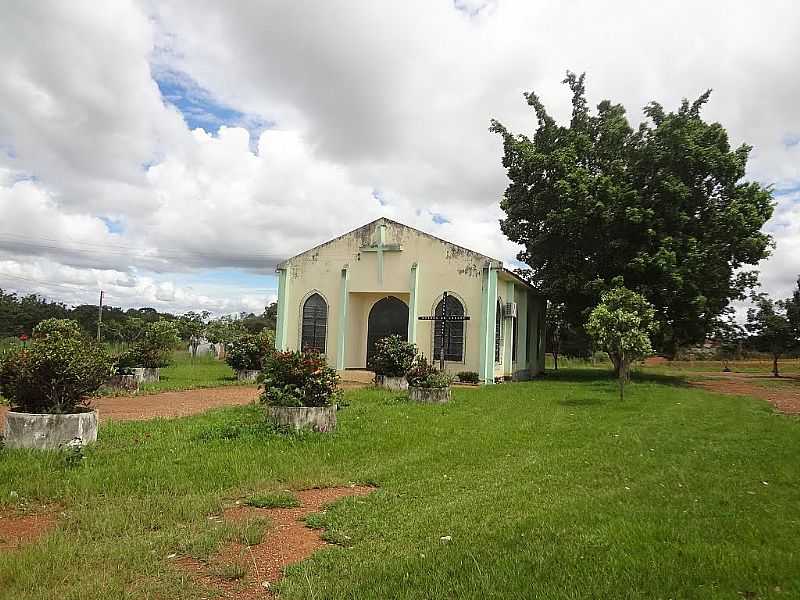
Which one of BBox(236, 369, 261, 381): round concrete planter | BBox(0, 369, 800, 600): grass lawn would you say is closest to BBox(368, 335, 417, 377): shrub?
BBox(236, 369, 261, 381): round concrete planter

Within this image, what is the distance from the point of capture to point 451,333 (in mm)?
19734

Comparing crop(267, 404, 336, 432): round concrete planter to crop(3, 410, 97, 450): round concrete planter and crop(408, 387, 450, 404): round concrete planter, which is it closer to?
crop(3, 410, 97, 450): round concrete planter

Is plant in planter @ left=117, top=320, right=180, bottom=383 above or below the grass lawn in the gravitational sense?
above

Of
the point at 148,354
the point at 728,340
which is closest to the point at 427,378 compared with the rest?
the point at 148,354

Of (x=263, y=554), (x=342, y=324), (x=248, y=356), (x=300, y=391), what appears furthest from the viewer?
(x=342, y=324)

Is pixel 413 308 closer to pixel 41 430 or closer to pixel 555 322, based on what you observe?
pixel 555 322

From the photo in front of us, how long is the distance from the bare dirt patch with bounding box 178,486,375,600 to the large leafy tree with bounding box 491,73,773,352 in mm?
18283

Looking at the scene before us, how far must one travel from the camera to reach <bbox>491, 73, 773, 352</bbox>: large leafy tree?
2097 centimetres

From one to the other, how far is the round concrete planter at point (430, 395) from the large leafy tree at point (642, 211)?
1051 centimetres

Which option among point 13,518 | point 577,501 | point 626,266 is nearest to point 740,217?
point 626,266

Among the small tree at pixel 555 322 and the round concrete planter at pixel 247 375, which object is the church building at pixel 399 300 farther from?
the small tree at pixel 555 322

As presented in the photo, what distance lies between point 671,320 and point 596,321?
32.9 ft

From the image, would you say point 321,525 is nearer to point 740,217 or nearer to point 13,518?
point 13,518

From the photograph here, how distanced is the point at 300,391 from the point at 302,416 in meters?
0.41
